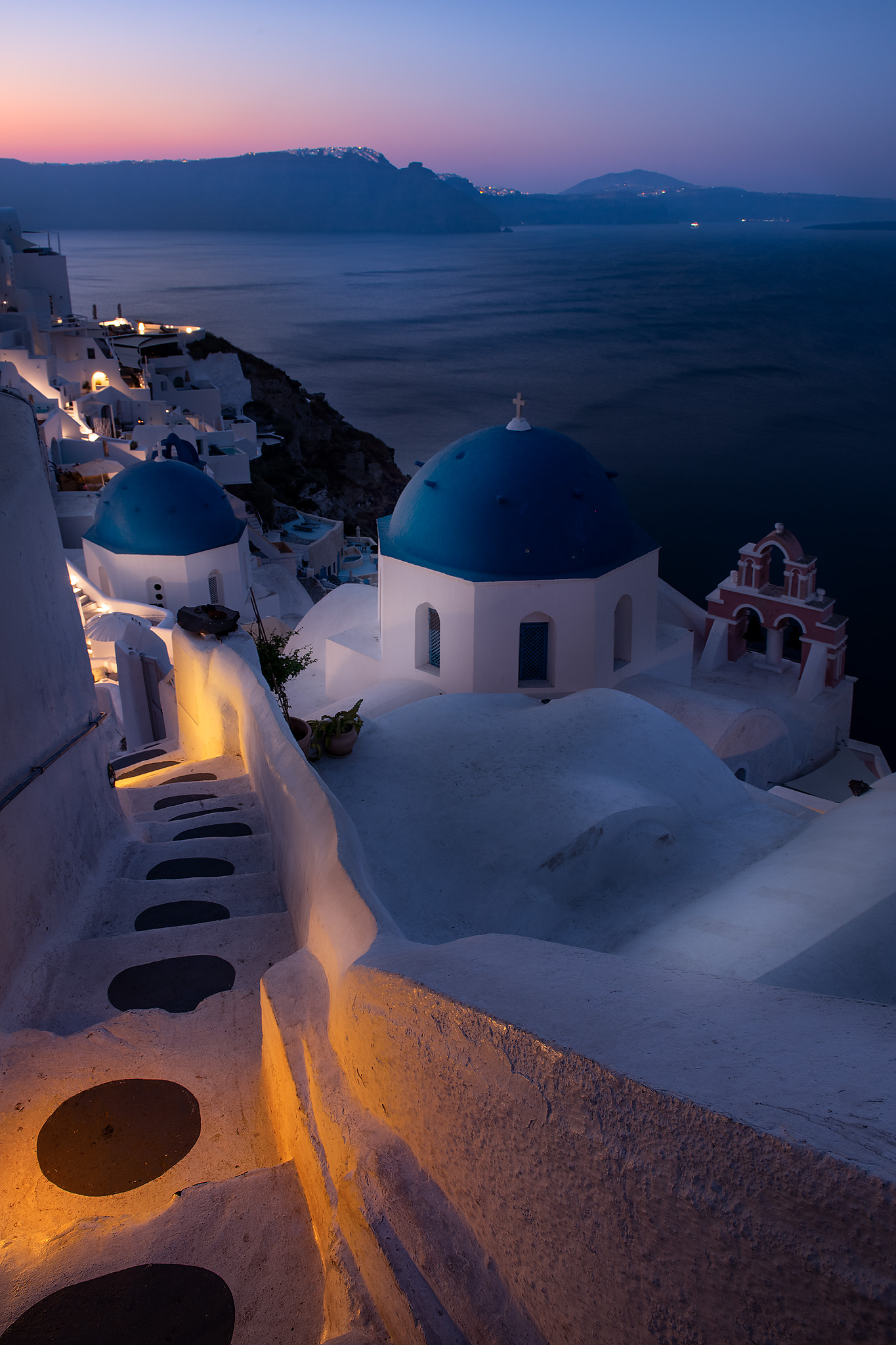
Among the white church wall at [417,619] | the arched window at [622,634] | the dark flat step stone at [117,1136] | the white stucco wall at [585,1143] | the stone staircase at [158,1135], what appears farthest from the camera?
the arched window at [622,634]

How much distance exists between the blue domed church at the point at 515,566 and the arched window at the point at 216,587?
26.4ft

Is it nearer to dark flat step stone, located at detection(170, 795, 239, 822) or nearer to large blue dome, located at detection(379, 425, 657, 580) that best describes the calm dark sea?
large blue dome, located at detection(379, 425, 657, 580)

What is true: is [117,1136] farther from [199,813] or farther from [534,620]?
[534,620]

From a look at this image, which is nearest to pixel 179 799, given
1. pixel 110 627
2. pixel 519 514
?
pixel 519 514

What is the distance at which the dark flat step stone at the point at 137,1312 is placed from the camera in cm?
306

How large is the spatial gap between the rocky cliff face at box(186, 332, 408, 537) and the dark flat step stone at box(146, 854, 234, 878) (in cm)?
4386

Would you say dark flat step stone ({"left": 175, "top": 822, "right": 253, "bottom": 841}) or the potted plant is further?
the potted plant

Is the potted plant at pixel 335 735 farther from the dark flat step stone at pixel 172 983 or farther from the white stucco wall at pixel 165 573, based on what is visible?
the white stucco wall at pixel 165 573

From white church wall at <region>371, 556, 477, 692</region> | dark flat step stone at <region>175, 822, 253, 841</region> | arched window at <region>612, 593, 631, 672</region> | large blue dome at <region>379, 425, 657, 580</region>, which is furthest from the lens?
arched window at <region>612, 593, 631, 672</region>

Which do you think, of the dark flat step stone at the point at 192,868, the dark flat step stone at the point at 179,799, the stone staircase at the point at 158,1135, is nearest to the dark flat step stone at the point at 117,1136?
the stone staircase at the point at 158,1135

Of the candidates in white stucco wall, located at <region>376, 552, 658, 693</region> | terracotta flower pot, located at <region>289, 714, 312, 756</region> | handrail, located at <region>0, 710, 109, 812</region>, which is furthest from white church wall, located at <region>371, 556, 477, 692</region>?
handrail, located at <region>0, 710, 109, 812</region>

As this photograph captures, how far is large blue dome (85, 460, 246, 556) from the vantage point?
1969 cm

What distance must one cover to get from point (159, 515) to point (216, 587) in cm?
183

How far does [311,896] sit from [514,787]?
133 inches
